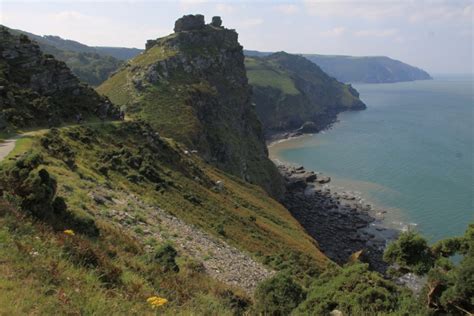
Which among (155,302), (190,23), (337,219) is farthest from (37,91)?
(190,23)

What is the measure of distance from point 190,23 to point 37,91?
293 feet

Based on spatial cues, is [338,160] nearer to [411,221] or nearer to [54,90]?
[411,221]

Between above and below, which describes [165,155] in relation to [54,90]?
below

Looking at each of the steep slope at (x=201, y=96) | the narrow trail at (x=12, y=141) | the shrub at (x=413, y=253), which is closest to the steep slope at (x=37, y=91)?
the narrow trail at (x=12, y=141)

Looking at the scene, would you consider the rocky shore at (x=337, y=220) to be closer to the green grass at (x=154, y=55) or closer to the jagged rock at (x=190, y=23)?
the green grass at (x=154, y=55)

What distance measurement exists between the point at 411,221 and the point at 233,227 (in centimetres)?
5959

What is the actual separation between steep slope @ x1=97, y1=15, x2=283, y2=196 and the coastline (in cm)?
896

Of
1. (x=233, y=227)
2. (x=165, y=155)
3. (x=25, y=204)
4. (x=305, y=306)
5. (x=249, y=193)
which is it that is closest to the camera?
(x=25, y=204)

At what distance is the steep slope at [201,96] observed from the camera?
91.4 metres

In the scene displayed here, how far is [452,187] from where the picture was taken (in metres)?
109

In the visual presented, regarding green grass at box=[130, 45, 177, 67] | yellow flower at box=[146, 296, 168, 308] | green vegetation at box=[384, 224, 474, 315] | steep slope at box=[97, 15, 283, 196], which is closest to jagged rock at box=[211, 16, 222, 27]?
steep slope at box=[97, 15, 283, 196]

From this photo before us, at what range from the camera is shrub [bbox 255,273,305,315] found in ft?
Answer: 69.3

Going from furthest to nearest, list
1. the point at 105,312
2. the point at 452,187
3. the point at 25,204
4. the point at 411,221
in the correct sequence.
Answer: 1. the point at 452,187
2. the point at 411,221
3. the point at 25,204
4. the point at 105,312

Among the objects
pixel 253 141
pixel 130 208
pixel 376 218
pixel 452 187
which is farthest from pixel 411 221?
pixel 130 208
